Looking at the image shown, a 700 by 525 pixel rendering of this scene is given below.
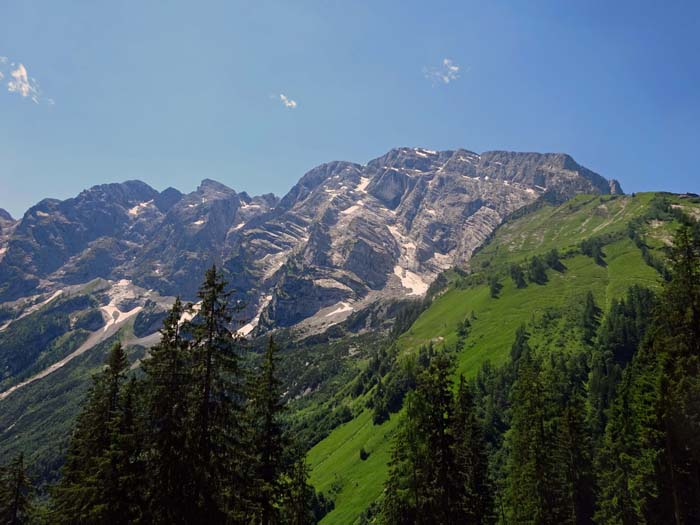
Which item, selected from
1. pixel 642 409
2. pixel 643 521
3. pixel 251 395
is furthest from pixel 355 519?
pixel 251 395

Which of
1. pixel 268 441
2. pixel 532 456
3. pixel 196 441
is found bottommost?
pixel 532 456

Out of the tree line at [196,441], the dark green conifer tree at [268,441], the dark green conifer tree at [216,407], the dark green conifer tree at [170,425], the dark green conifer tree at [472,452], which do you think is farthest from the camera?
the dark green conifer tree at [472,452]

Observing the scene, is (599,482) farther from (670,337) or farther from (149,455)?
(149,455)

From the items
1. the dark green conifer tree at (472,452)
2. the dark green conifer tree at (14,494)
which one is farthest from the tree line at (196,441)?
the dark green conifer tree at (472,452)

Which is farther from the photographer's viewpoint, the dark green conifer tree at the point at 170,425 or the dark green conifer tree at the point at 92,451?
the dark green conifer tree at the point at 92,451

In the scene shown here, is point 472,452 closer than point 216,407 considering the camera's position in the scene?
No

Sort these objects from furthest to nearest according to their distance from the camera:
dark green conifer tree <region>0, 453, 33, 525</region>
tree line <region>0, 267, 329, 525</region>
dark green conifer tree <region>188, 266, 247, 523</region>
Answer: dark green conifer tree <region>0, 453, 33, 525</region>, dark green conifer tree <region>188, 266, 247, 523</region>, tree line <region>0, 267, 329, 525</region>

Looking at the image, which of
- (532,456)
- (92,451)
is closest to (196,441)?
(92,451)

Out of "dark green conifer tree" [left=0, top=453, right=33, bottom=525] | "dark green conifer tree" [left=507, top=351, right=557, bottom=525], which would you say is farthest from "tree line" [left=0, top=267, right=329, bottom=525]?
"dark green conifer tree" [left=507, top=351, right=557, bottom=525]

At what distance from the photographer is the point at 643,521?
47.2 meters

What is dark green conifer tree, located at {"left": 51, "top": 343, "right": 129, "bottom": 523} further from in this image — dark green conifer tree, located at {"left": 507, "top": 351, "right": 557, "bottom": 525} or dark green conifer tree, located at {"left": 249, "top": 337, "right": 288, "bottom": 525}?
dark green conifer tree, located at {"left": 507, "top": 351, "right": 557, "bottom": 525}

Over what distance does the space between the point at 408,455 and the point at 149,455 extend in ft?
54.6

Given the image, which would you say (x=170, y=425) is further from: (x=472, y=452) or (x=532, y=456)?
(x=532, y=456)

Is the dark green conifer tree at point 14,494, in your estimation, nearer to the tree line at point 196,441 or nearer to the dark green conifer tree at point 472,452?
the tree line at point 196,441
